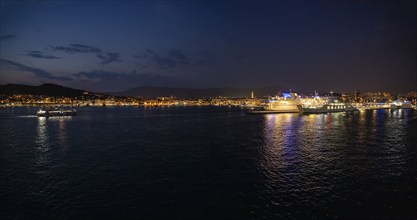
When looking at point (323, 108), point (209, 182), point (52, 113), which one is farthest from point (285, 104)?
point (209, 182)

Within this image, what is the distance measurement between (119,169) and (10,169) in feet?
35.1

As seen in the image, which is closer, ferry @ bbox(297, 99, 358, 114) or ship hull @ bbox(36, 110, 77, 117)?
ship hull @ bbox(36, 110, 77, 117)

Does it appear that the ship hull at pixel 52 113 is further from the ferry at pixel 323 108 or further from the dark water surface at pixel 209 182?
the ferry at pixel 323 108

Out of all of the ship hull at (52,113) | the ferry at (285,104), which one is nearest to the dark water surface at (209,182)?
the ship hull at (52,113)

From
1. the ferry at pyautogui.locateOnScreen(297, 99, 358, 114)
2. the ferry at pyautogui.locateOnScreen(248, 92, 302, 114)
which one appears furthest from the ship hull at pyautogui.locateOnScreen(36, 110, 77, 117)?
the ferry at pyautogui.locateOnScreen(297, 99, 358, 114)

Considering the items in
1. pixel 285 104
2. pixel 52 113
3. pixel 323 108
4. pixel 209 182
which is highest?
pixel 285 104

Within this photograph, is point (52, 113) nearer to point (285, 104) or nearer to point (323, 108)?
point (285, 104)

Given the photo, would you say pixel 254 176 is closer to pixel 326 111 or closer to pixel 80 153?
pixel 80 153

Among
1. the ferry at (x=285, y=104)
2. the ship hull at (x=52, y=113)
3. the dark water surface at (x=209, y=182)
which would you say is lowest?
the dark water surface at (x=209, y=182)

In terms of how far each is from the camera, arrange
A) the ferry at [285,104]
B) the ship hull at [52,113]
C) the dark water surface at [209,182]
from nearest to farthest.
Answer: the dark water surface at [209,182]
the ship hull at [52,113]
the ferry at [285,104]

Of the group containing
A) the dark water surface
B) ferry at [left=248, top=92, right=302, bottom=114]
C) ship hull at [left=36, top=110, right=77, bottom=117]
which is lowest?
the dark water surface

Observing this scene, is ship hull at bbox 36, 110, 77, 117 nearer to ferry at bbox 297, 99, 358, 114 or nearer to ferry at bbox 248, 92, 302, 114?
ferry at bbox 248, 92, 302, 114

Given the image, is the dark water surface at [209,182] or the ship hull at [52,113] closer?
the dark water surface at [209,182]

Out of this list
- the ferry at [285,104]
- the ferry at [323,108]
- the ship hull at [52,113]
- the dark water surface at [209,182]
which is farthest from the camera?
the ferry at [285,104]
